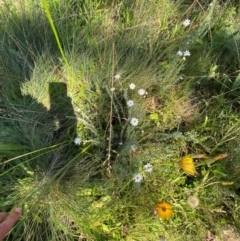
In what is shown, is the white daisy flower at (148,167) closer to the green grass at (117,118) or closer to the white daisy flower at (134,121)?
the green grass at (117,118)

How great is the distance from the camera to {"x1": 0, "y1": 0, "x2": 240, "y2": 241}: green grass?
4.62 feet

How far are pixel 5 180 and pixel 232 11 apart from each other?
1.37 m

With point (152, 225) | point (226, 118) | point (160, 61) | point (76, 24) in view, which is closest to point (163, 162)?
point (152, 225)

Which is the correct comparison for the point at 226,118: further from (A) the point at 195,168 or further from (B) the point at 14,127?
(B) the point at 14,127

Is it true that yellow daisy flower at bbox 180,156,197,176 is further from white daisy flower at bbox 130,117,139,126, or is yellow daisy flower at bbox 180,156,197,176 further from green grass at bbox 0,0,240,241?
white daisy flower at bbox 130,117,139,126

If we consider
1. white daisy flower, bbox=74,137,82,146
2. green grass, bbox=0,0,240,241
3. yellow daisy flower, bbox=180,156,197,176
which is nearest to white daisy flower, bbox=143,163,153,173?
green grass, bbox=0,0,240,241

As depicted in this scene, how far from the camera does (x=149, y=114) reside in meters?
1.56

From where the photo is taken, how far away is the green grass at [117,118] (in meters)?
1.41

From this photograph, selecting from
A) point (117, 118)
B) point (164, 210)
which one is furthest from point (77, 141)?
point (164, 210)

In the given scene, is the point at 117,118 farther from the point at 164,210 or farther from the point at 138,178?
the point at 164,210

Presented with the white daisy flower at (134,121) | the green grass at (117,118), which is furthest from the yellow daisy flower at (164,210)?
the white daisy flower at (134,121)

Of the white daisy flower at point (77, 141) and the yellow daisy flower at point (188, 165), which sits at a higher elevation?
the white daisy flower at point (77, 141)

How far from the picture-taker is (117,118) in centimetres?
155

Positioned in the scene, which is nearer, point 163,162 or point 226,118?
point 163,162
